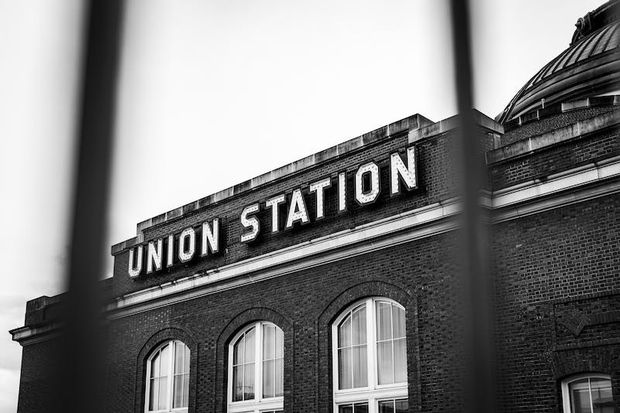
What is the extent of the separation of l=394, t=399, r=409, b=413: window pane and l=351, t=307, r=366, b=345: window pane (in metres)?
1.59

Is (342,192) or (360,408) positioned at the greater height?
(342,192)

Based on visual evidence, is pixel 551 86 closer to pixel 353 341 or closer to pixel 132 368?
pixel 353 341

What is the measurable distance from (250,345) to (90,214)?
62.4ft

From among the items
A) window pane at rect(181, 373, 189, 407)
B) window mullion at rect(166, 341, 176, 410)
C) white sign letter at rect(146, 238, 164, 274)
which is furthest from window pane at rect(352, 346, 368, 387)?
white sign letter at rect(146, 238, 164, 274)

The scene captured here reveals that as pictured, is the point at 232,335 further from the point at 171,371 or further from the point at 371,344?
the point at 371,344

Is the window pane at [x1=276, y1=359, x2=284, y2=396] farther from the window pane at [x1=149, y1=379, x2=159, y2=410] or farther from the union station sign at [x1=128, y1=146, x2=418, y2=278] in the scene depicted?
the window pane at [x1=149, y1=379, x2=159, y2=410]

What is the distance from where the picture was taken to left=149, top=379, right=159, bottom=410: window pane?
22.5 meters

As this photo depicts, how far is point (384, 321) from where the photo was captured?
17062 mm

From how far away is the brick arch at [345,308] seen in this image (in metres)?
15.9

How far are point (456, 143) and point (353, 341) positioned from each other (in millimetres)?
16024

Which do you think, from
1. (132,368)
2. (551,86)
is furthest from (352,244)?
(551,86)

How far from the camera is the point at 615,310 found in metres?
13.4

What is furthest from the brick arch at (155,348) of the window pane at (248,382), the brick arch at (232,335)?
the window pane at (248,382)

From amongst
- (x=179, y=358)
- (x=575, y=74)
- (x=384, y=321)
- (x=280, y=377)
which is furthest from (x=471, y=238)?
(x=575, y=74)
